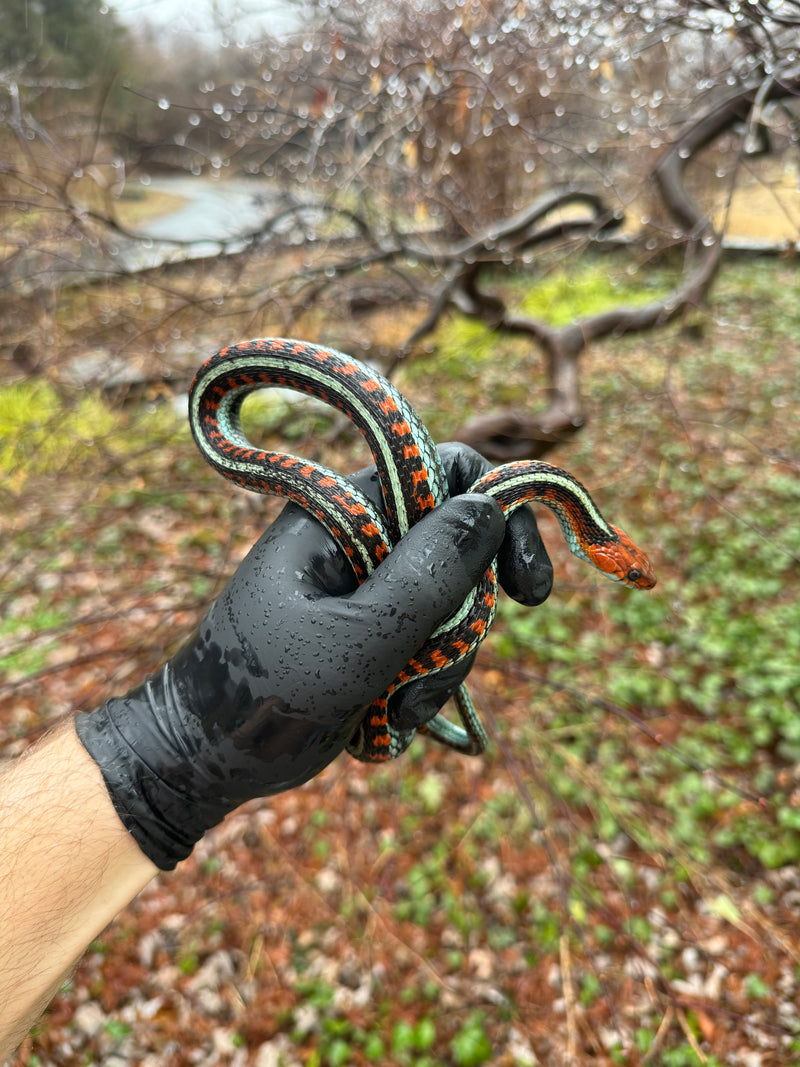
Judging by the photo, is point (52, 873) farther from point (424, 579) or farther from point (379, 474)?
point (379, 474)

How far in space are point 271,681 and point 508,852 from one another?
10.5 feet

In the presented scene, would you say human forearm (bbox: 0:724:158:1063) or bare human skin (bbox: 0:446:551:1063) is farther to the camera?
bare human skin (bbox: 0:446:551:1063)

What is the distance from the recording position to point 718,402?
8641 mm

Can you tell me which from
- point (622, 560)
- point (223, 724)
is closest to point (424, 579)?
point (223, 724)

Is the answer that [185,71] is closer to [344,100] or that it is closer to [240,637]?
[344,100]

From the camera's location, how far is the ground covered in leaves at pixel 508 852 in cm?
350

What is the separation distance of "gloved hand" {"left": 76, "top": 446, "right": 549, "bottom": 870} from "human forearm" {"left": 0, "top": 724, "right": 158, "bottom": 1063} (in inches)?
2.7

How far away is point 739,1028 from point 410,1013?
1876mm

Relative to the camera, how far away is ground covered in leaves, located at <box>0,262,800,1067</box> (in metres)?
3.50

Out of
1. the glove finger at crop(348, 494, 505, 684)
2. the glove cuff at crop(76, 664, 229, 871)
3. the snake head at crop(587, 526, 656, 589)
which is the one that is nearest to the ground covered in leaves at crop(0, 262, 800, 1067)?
the snake head at crop(587, 526, 656, 589)

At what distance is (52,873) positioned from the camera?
70.7 inches

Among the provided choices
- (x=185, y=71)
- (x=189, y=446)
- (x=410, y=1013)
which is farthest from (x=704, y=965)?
(x=185, y=71)

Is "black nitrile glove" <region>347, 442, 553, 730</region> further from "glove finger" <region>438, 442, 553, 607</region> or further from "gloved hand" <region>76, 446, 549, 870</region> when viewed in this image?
"gloved hand" <region>76, 446, 549, 870</region>

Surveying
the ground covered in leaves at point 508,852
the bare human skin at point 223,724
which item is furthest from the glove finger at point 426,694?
the ground covered in leaves at point 508,852
